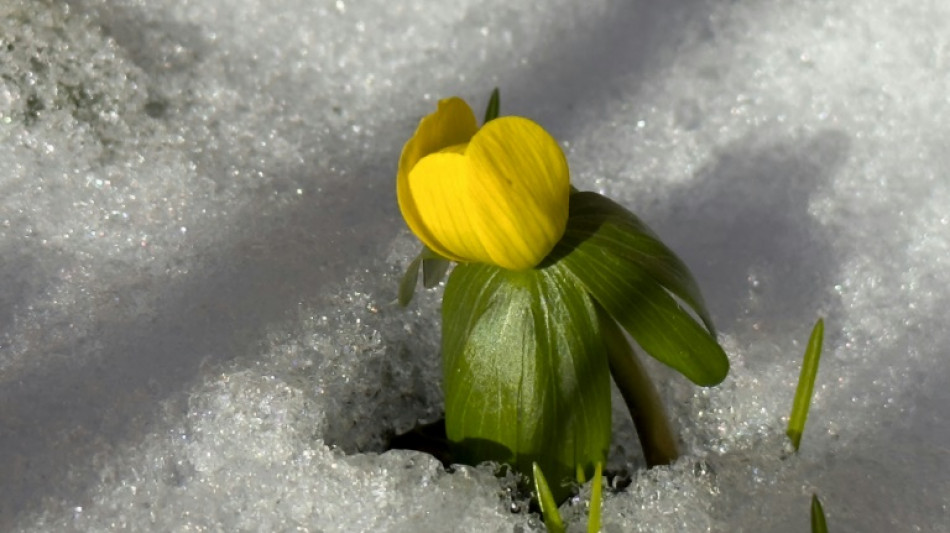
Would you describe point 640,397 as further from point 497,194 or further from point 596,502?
point 497,194

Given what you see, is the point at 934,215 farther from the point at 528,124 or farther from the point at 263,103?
the point at 263,103

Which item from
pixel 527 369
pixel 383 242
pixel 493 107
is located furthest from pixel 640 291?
pixel 383 242

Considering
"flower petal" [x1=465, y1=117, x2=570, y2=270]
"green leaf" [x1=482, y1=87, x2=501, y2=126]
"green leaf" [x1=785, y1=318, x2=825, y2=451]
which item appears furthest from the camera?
"green leaf" [x1=482, y1=87, x2=501, y2=126]

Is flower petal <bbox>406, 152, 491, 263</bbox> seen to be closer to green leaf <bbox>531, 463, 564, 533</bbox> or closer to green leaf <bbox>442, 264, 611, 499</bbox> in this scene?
green leaf <bbox>442, 264, 611, 499</bbox>

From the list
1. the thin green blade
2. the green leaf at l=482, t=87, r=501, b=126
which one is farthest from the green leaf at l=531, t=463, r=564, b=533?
the green leaf at l=482, t=87, r=501, b=126

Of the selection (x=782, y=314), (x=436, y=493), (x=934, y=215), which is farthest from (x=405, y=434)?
(x=934, y=215)

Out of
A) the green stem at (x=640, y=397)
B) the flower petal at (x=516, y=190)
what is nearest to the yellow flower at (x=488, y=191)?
the flower petal at (x=516, y=190)
